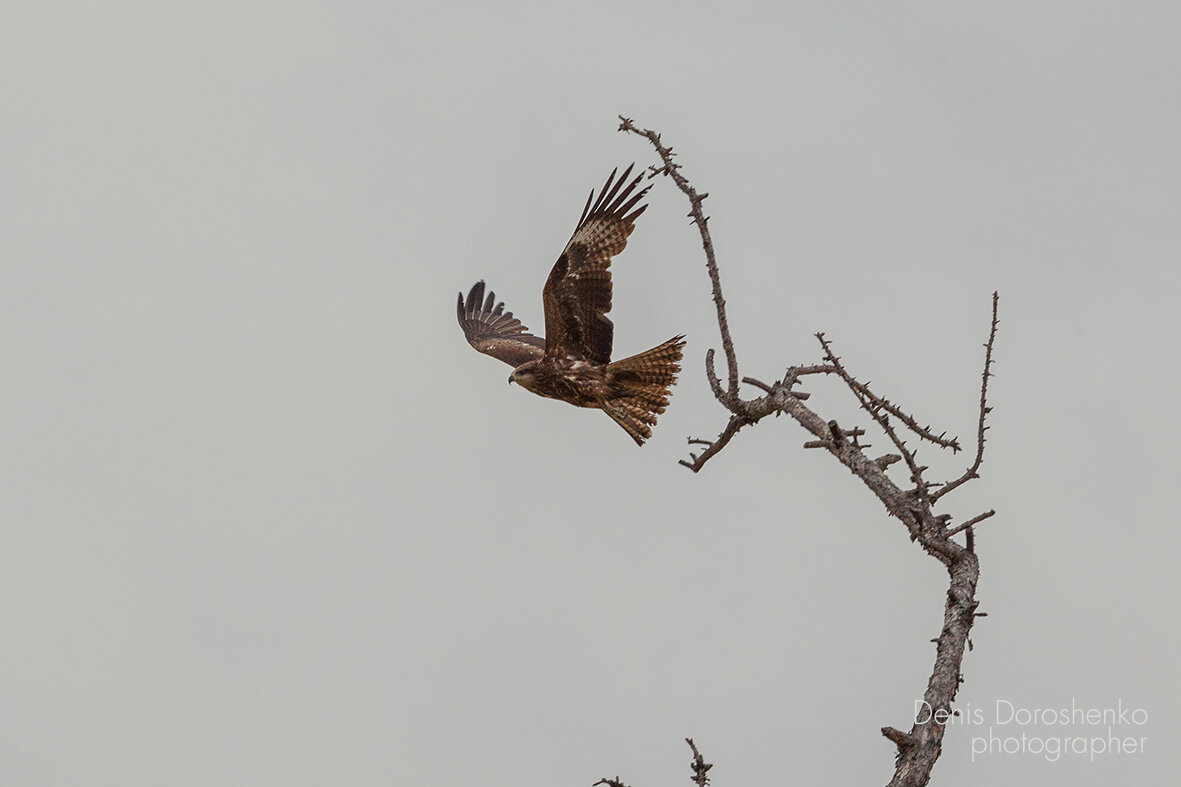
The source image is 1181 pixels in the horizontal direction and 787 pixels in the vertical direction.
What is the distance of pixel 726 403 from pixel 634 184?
4.48 meters

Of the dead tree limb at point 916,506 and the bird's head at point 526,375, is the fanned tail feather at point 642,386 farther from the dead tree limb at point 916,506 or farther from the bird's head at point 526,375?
the dead tree limb at point 916,506

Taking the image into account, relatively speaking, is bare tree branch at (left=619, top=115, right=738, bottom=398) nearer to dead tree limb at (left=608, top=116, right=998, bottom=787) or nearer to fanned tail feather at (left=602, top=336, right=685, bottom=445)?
dead tree limb at (left=608, top=116, right=998, bottom=787)

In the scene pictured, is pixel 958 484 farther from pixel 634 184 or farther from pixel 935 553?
pixel 634 184

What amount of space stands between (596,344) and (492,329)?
17.0 ft

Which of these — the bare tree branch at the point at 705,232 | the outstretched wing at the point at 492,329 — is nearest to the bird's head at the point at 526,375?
the outstretched wing at the point at 492,329

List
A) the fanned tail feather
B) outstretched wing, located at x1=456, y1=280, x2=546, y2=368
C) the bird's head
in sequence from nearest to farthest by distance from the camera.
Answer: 1. the fanned tail feather
2. the bird's head
3. outstretched wing, located at x1=456, y1=280, x2=546, y2=368

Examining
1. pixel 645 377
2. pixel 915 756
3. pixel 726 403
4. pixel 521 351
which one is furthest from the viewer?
pixel 521 351

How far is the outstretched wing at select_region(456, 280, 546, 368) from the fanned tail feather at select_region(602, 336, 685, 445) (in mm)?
3240

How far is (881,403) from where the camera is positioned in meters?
6.81

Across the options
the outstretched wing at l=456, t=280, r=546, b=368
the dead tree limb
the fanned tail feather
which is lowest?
the dead tree limb

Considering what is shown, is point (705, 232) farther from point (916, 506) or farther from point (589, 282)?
point (589, 282)

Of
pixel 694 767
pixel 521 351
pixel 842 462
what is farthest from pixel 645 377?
pixel 694 767

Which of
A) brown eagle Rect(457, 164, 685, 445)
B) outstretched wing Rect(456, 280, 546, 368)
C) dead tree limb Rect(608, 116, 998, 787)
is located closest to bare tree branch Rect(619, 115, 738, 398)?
dead tree limb Rect(608, 116, 998, 787)

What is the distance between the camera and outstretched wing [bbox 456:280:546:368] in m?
15.8
